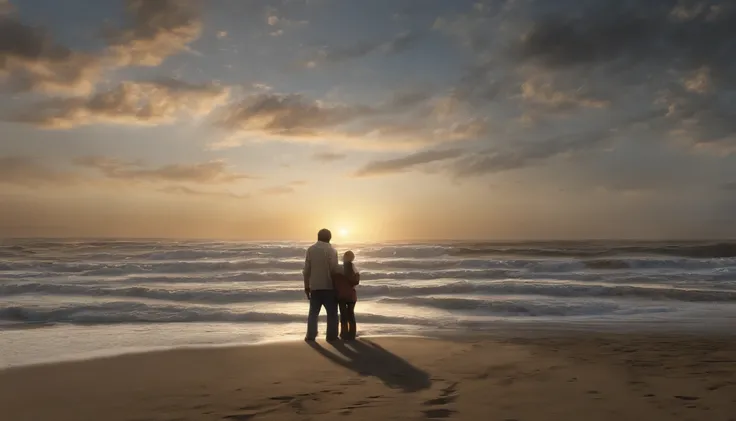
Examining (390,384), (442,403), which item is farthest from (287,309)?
(442,403)

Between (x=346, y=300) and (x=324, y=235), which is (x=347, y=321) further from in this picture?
(x=324, y=235)

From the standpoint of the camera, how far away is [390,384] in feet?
21.0

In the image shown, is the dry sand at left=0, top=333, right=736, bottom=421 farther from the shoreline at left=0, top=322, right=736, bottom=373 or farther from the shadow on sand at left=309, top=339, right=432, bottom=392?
the shoreline at left=0, top=322, right=736, bottom=373

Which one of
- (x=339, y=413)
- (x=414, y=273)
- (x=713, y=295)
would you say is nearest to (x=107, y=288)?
(x=414, y=273)

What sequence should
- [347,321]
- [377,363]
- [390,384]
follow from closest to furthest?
[390,384] < [377,363] < [347,321]

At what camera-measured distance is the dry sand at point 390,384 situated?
5.35 m

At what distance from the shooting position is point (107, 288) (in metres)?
20.8

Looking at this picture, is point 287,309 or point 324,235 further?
point 287,309

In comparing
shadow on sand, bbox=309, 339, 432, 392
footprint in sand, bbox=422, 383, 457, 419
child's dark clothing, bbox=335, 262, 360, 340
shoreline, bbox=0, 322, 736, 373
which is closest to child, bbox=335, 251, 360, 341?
child's dark clothing, bbox=335, 262, 360, 340

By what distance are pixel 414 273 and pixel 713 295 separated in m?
13.7

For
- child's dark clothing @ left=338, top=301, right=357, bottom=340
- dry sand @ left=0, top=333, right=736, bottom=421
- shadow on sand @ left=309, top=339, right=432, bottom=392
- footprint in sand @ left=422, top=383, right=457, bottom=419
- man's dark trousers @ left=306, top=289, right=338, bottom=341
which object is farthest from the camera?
child's dark clothing @ left=338, top=301, right=357, bottom=340

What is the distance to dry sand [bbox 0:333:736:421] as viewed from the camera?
17.6 feet

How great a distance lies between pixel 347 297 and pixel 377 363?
6.93 feet

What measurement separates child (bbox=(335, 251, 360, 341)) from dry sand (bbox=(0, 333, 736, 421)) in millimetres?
626
